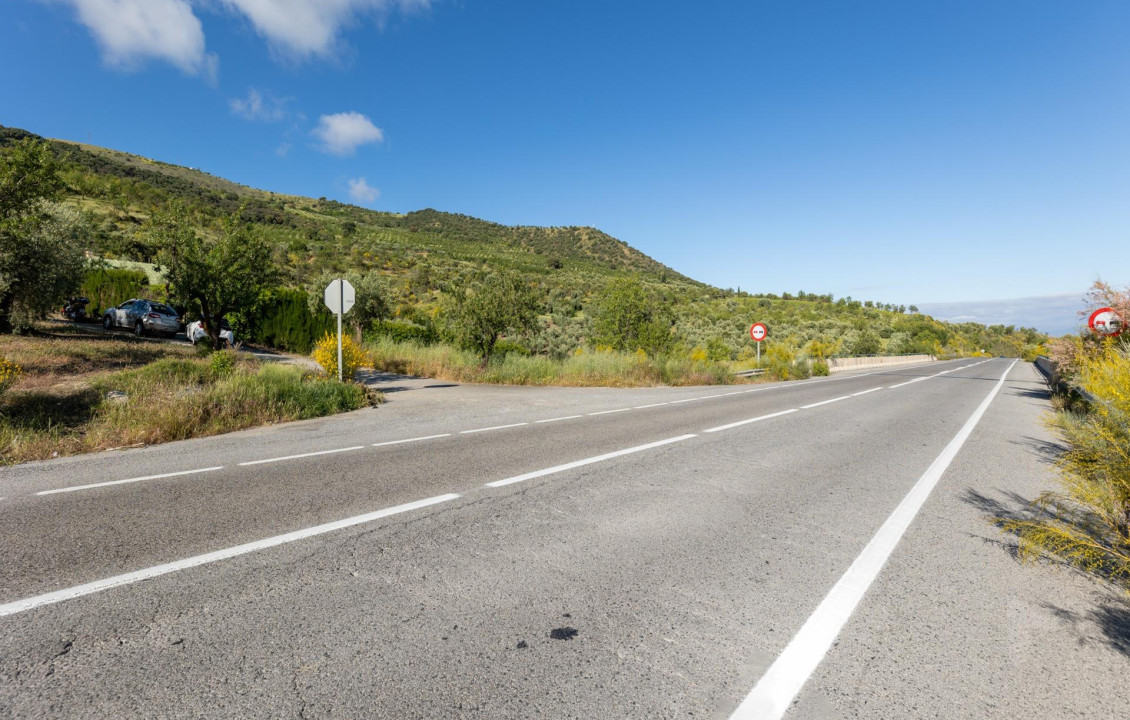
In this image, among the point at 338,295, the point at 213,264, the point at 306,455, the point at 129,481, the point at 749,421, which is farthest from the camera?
the point at 213,264

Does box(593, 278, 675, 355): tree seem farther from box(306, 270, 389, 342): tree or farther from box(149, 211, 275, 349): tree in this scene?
box(149, 211, 275, 349): tree

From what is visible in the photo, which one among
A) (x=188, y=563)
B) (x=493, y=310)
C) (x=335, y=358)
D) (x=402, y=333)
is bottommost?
(x=188, y=563)

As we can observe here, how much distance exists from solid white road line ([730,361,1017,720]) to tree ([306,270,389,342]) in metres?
25.9

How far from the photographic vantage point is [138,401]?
29.5ft

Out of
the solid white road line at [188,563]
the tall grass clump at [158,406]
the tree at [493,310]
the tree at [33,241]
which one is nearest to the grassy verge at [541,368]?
the tree at [493,310]

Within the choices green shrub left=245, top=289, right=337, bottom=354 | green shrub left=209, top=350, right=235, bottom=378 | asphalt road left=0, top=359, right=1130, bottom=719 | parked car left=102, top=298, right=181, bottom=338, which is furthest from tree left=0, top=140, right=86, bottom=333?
green shrub left=245, top=289, right=337, bottom=354

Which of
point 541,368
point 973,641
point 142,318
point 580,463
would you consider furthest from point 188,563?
point 142,318

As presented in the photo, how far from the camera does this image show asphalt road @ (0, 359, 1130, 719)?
228cm

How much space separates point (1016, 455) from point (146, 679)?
10350 mm

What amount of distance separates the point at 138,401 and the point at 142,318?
19.3m

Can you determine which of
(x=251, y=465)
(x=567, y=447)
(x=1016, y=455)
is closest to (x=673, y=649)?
(x=567, y=447)

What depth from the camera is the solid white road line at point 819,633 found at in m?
2.23

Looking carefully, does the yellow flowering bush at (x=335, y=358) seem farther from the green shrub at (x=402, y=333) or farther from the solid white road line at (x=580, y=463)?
the green shrub at (x=402, y=333)

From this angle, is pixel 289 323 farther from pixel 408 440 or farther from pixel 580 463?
pixel 580 463
